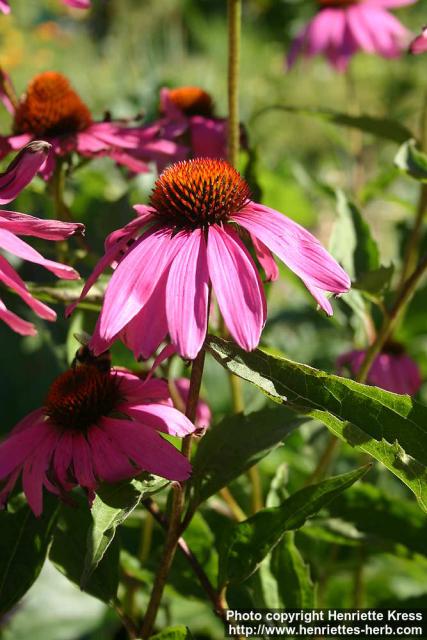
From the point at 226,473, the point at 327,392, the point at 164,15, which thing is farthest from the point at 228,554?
the point at 164,15

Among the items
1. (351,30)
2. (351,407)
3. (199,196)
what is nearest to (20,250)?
(199,196)

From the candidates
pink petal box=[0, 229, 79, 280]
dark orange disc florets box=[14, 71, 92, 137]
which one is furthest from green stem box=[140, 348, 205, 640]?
dark orange disc florets box=[14, 71, 92, 137]

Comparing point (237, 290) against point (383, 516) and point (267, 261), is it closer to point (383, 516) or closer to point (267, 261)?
point (267, 261)

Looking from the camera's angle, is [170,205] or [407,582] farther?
[407,582]

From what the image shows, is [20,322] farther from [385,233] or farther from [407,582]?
[385,233]

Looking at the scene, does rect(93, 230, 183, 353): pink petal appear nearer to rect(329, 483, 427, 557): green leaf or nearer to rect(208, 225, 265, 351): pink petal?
rect(208, 225, 265, 351): pink petal

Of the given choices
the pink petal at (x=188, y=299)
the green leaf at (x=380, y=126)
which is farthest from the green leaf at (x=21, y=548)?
the green leaf at (x=380, y=126)

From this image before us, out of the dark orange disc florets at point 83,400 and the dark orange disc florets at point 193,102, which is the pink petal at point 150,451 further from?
the dark orange disc florets at point 193,102
